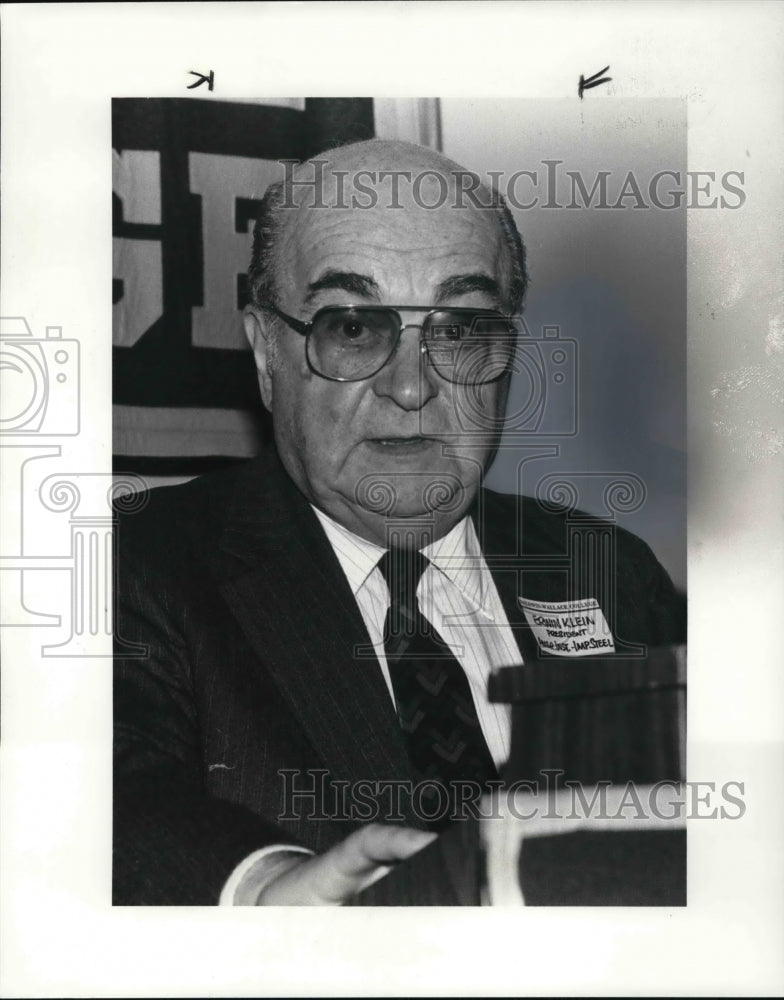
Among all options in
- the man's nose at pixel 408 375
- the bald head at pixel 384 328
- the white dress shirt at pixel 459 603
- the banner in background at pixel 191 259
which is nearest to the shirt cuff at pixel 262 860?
the white dress shirt at pixel 459 603

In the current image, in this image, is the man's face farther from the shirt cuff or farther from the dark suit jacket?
the shirt cuff

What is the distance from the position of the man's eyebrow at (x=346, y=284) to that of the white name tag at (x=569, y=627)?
23.7 inches

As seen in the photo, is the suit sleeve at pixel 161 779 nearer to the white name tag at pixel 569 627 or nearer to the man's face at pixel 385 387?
the man's face at pixel 385 387

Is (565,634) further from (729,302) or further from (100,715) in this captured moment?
(100,715)

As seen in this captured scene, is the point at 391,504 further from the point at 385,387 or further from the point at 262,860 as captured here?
the point at 262,860

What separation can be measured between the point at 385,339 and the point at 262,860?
923 millimetres

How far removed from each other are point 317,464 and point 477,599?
1.22 ft

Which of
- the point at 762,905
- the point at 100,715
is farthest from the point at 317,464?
the point at 762,905

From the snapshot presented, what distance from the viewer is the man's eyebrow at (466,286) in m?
1.67

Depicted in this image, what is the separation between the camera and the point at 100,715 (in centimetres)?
175

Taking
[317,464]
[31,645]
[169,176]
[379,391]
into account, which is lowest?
[31,645]

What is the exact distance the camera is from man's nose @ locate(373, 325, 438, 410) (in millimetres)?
1668

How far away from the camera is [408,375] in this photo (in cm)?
168

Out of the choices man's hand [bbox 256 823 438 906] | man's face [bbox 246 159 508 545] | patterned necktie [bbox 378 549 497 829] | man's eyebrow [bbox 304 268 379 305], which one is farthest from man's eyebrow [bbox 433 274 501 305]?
man's hand [bbox 256 823 438 906]
